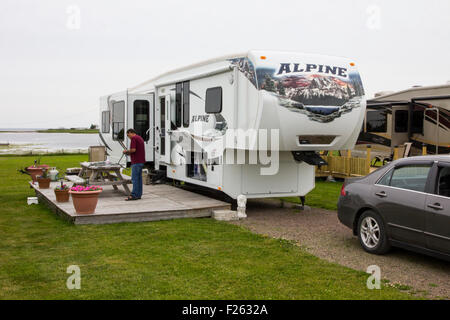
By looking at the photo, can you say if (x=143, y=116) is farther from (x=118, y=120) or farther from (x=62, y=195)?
(x=62, y=195)

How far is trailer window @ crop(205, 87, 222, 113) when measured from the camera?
31.6 feet

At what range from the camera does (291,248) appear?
7270 millimetres

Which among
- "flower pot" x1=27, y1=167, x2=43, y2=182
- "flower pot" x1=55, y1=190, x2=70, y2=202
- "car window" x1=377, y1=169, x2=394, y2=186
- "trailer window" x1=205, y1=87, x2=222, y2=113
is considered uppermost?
"trailer window" x1=205, y1=87, x2=222, y2=113

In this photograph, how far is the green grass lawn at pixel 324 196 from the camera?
11758mm

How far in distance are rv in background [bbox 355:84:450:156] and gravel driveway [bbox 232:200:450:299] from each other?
264 inches

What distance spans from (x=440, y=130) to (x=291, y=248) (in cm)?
1023

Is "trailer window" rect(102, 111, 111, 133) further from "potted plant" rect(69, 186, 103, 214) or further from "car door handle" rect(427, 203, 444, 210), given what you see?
"car door handle" rect(427, 203, 444, 210)

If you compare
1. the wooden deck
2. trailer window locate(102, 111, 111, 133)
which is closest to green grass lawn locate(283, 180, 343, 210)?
the wooden deck

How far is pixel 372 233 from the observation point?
274 inches

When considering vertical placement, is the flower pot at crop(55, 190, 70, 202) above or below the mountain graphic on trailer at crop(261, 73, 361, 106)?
below

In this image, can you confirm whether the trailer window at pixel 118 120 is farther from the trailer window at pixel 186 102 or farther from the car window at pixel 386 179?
the car window at pixel 386 179

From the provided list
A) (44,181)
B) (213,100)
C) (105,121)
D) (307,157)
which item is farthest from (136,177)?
(105,121)
